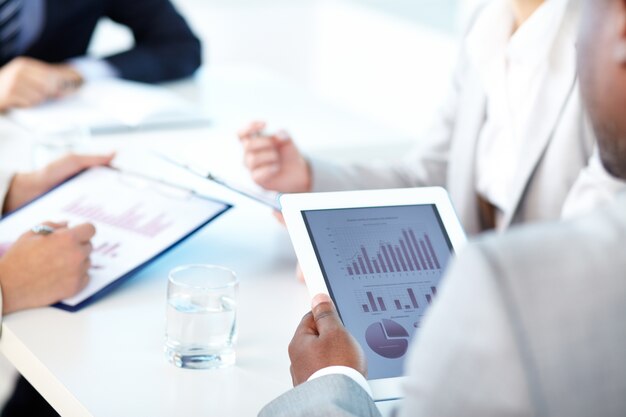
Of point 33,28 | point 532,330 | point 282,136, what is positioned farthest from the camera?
point 33,28

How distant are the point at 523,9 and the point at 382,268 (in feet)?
2.61

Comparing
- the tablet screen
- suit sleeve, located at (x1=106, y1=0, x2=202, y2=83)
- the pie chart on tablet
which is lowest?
suit sleeve, located at (x1=106, y1=0, x2=202, y2=83)

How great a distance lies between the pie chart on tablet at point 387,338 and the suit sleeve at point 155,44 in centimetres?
165

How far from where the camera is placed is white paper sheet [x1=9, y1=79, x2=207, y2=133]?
6.93 ft

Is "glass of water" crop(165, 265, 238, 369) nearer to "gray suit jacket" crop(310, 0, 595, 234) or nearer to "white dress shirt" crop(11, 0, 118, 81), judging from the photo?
"gray suit jacket" crop(310, 0, 595, 234)

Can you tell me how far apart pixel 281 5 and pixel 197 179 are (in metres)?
3.20

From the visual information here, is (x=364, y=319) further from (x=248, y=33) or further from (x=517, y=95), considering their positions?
(x=248, y=33)

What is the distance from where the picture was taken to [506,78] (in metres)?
1.78

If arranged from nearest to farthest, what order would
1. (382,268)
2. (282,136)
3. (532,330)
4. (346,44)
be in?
(532,330)
(382,268)
(282,136)
(346,44)

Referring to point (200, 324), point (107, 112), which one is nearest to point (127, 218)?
point (200, 324)

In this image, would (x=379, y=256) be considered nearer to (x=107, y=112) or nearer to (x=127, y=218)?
(x=127, y=218)

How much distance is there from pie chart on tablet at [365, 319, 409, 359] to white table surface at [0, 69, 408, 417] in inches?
4.7

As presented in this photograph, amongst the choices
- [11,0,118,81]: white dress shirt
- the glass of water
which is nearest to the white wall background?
[11,0,118,81]: white dress shirt

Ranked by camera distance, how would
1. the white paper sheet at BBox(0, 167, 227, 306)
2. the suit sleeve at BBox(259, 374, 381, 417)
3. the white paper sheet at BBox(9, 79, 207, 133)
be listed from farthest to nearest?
the white paper sheet at BBox(9, 79, 207, 133) < the white paper sheet at BBox(0, 167, 227, 306) < the suit sleeve at BBox(259, 374, 381, 417)
